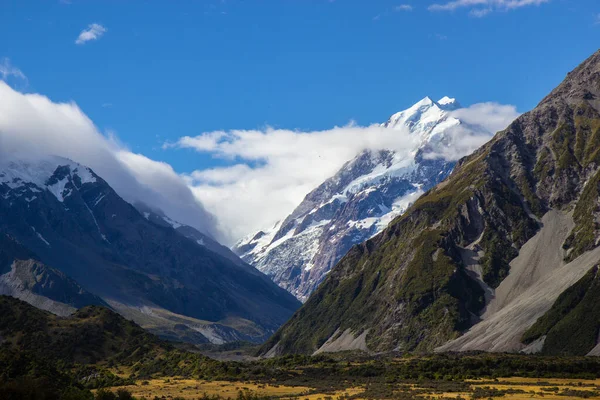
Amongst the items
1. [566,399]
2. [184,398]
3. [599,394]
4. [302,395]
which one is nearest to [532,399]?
[566,399]

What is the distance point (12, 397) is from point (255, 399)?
5320 centimetres

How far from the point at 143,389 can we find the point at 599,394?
10225 centimetres

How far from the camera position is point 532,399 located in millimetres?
153000

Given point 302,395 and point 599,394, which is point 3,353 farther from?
point 599,394

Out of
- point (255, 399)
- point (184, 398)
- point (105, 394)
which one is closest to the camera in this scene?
point (105, 394)

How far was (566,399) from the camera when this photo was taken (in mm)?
152625

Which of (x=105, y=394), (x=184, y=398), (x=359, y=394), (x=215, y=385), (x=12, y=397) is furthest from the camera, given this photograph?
(x=215, y=385)

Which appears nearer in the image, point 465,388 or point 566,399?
point 566,399

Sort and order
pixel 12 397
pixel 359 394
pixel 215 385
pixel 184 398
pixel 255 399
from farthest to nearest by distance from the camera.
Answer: pixel 215 385, pixel 359 394, pixel 184 398, pixel 255 399, pixel 12 397

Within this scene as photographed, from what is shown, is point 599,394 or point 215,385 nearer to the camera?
A: point 599,394

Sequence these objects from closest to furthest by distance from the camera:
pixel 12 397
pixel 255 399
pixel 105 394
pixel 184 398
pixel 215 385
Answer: pixel 12 397
pixel 105 394
pixel 255 399
pixel 184 398
pixel 215 385

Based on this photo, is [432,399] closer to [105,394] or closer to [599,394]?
[599,394]

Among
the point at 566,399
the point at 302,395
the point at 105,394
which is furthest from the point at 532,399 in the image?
the point at 105,394

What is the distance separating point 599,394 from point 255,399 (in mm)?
70335
